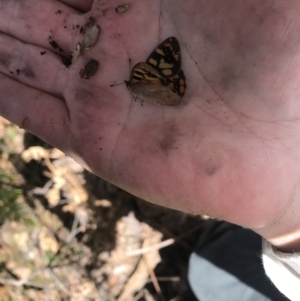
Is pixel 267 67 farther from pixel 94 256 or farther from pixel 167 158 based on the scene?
pixel 94 256

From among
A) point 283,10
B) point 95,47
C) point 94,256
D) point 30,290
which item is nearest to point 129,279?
point 94,256

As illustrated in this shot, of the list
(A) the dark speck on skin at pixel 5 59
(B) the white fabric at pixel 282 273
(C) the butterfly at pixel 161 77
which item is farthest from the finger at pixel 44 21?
(B) the white fabric at pixel 282 273

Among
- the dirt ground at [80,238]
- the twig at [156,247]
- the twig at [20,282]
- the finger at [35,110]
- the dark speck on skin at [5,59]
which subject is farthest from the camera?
the twig at [156,247]

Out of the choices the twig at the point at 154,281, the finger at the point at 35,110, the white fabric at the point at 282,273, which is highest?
the finger at the point at 35,110

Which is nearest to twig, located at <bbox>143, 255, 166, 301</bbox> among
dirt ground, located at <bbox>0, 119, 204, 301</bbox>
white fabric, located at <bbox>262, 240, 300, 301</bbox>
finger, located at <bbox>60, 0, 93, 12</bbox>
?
dirt ground, located at <bbox>0, 119, 204, 301</bbox>

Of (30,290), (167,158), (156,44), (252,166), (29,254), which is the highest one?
(156,44)

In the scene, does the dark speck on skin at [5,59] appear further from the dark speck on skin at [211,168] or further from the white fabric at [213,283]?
the white fabric at [213,283]
